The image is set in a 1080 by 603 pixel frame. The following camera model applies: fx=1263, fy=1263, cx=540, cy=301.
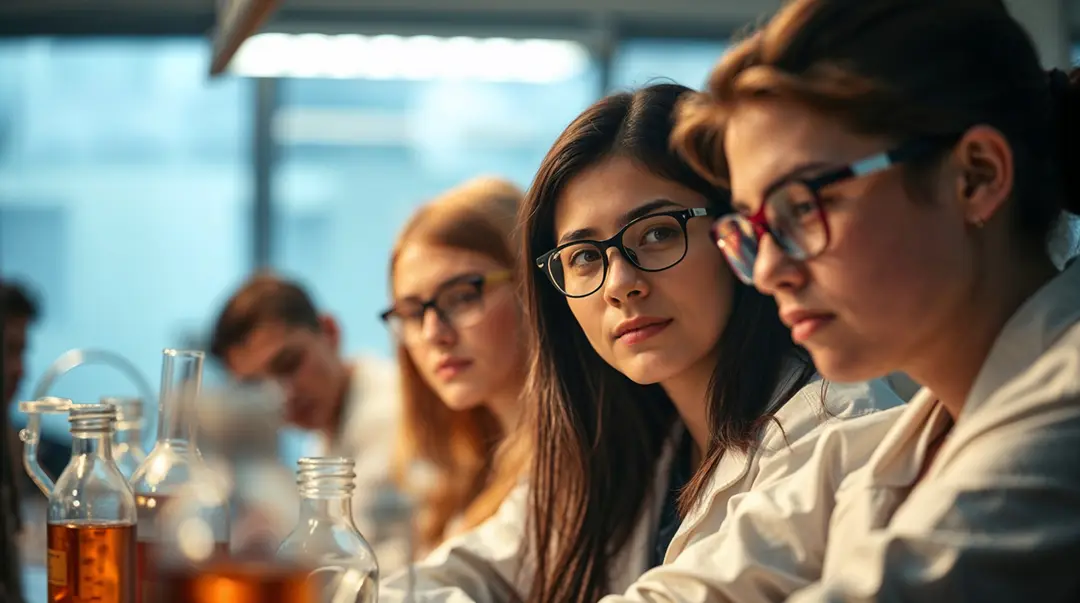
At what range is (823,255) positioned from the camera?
3.35 ft

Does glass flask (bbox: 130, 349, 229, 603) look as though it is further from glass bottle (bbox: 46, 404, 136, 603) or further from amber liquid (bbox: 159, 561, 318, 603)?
amber liquid (bbox: 159, 561, 318, 603)

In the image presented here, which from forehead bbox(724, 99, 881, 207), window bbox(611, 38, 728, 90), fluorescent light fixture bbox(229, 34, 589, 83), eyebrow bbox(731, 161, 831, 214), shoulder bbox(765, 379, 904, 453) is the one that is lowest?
shoulder bbox(765, 379, 904, 453)

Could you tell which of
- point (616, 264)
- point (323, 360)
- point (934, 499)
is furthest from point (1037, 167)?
point (323, 360)

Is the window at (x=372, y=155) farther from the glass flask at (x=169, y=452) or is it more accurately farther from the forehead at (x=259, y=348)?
the glass flask at (x=169, y=452)

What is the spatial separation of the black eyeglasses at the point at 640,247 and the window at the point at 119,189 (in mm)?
4272

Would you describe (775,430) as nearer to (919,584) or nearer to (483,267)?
(919,584)

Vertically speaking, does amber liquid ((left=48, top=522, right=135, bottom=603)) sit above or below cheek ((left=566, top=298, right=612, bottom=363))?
below

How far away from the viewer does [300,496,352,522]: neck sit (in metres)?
1.20

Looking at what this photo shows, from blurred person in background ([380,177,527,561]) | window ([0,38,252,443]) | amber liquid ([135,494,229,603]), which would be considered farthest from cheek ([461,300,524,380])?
window ([0,38,252,443])

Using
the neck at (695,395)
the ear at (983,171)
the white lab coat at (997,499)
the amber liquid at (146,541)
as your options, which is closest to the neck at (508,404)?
the neck at (695,395)

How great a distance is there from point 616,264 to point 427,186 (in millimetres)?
4595

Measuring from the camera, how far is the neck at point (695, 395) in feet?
5.45

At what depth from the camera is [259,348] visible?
341cm

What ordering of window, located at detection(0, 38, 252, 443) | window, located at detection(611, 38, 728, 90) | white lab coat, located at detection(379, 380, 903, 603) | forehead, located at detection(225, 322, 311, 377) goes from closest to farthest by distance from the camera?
white lab coat, located at detection(379, 380, 903, 603) → forehead, located at detection(225, 322, 311, 377) → window, located at detection(611, 38, 728, 90) → window, located at detection(0, 38, 252, 443)
